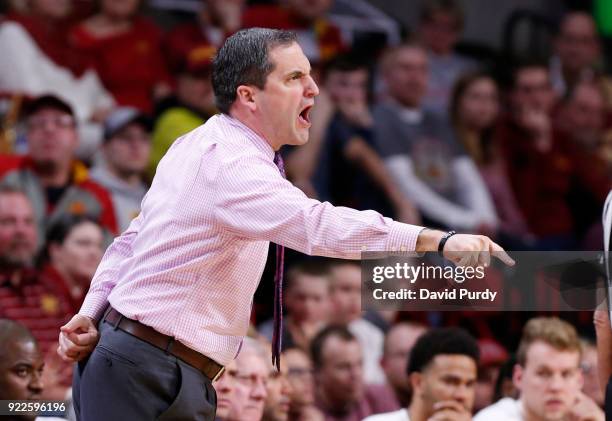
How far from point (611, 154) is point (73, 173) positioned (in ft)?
11.8

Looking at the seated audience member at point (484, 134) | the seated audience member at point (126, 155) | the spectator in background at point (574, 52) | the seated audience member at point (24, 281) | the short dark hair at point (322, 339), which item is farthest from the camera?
the spectator in background at point (574, 52)

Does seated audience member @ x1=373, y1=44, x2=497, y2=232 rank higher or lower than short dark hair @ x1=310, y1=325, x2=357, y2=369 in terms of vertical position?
higher

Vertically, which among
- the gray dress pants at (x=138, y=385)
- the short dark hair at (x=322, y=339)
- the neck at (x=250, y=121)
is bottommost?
the gray dress pants at (x=138, y=385)

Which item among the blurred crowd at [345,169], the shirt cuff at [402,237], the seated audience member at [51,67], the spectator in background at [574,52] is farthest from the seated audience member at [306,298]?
the spectator in background at [574,52]

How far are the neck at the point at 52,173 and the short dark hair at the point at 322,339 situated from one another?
168 centimetres

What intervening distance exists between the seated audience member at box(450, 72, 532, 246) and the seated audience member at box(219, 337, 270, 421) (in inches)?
127

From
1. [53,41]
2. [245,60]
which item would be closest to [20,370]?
[245,60]

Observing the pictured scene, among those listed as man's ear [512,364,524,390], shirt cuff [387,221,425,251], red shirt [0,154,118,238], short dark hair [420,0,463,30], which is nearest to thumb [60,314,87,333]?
shirt cuff [387,221,425,251]

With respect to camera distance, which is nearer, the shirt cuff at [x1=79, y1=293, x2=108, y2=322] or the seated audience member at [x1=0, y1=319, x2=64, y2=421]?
the shirt cuff at [x1=79, y1=293, x2=108, y2=322]

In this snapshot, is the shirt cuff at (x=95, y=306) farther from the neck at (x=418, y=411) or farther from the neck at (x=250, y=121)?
the neck at (x=418, y=411)

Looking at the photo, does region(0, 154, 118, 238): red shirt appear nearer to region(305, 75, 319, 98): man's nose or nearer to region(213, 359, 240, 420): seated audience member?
region(213, 359, 240, 420): seated audience member

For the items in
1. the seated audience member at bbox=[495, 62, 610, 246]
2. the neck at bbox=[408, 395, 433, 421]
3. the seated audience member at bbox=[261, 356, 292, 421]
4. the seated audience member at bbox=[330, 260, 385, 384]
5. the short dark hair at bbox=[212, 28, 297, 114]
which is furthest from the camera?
the seated audience member at bbox=[495, 62, 610, 246]

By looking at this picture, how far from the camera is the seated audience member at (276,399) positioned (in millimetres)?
4328

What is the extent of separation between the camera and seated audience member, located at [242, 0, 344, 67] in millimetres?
6895
